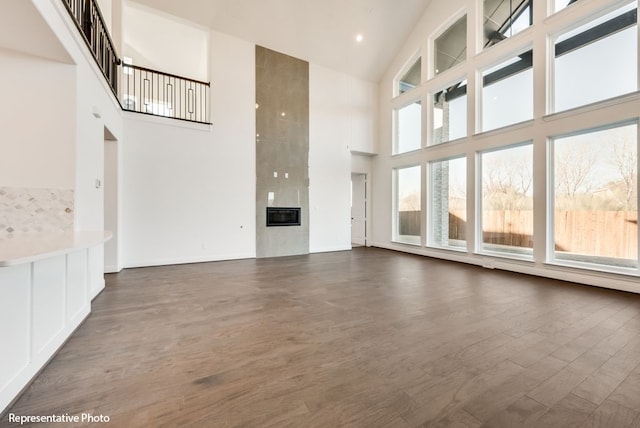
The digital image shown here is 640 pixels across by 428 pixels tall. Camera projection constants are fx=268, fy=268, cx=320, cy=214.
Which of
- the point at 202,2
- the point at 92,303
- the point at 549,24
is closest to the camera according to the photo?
the point at 92,303

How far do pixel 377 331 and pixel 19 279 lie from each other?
270 centimetres

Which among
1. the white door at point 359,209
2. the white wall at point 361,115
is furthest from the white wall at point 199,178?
the white door at point 359,209

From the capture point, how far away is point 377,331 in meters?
2.55

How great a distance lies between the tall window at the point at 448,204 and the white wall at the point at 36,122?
6.88 metres

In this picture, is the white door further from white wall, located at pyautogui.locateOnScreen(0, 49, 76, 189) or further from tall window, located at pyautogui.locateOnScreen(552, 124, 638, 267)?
white wall, located at pyautogui.locateOnScreen(0, 49, 76, 189)

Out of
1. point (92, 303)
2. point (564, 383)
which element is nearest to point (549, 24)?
point (564, 383)

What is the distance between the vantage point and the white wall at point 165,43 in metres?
6.50

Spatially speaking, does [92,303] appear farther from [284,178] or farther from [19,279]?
[284,178]

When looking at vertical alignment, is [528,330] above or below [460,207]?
below

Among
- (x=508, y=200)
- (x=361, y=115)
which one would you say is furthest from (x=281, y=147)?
(x=508, y=200)

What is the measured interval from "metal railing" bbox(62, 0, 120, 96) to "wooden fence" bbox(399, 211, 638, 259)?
705 centimetres

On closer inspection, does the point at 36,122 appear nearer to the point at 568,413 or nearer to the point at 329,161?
the point at 568,413

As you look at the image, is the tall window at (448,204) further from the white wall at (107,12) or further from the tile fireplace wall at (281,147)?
the white wall at (107,12)

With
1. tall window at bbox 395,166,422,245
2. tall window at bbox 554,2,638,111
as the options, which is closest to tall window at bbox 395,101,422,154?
tall window at bbox 395,166,422,245
